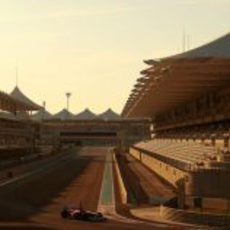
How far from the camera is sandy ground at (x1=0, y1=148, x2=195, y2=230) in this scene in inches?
1414

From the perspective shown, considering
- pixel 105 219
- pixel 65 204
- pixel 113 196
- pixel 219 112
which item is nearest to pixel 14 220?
pixel 105 219

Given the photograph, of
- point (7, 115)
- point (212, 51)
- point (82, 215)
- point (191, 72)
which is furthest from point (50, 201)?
point (7, 115)

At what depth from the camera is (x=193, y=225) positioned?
3594cm

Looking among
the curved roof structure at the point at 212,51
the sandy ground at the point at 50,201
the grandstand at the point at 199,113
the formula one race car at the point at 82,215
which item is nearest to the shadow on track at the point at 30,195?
the sandy ground at the point at 50,201

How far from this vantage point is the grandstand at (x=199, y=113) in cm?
4034

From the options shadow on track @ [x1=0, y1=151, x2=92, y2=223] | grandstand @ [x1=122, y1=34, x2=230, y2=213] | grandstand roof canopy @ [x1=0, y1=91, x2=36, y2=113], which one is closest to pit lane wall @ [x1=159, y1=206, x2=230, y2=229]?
grandstand @ [x1=122, y1=34, x2=230, y2=213]

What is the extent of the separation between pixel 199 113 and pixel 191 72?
31.4 m

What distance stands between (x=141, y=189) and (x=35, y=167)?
38382 millimetres

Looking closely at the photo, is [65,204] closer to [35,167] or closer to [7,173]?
[7,173]

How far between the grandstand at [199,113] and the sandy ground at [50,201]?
16.4 feet

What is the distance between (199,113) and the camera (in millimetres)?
89000

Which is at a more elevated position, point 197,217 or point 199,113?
point 199,113

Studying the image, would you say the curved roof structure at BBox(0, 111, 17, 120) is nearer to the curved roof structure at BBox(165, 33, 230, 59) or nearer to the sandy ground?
the sandy ground

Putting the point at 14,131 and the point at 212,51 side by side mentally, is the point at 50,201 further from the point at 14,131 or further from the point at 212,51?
the point at 14,131
